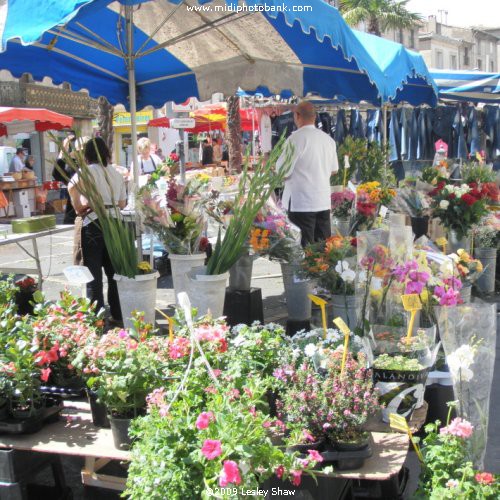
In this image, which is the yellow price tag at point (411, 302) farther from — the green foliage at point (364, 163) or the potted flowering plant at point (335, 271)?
the green foliage at point (364, 163)

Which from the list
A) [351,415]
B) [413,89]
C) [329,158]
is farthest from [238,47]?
[351,415]

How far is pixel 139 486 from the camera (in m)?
2.01

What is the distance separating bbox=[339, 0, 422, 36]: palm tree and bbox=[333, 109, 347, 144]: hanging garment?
14.1m

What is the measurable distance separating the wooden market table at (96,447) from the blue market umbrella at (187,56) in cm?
253

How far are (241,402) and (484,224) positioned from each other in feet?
16.4

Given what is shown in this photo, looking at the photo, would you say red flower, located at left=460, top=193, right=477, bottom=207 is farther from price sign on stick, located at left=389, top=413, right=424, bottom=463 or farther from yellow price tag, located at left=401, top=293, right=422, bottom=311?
price sign on stick, located at left=389, top=413, right=424, bottom=463

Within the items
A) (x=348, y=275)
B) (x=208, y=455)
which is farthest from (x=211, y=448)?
(x=348, y=275)

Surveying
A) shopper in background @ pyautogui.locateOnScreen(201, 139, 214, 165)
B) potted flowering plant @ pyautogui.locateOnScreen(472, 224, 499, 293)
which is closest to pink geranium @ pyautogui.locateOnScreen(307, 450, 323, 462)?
potted flowering plant @ pyautogui.locateOnScreen(472, 224, 499, 293)

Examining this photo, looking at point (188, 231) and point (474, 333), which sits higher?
point (188, 231)

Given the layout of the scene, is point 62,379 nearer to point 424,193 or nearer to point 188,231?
point 188,231

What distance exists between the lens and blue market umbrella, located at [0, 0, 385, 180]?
15.9ft

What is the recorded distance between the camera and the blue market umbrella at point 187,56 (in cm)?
486

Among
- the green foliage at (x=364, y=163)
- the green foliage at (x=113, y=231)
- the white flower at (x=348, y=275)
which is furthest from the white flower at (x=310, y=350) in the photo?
the green foliage at (x=364, y=163)

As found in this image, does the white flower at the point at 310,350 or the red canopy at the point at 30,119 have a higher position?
the red canopy at the point at 30,119
